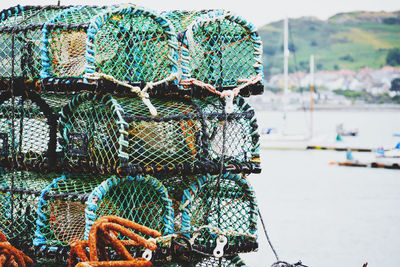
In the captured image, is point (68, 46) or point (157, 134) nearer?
point (157, 134)

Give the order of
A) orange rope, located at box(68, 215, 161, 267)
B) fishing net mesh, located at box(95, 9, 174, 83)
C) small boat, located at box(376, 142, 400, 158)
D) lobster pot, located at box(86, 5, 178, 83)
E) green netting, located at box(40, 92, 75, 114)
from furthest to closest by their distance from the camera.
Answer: small boat, located at box(376, 142, 400, 158) → green netting, located at box(40, 92, 75, 114) → fishing net mesh, located at box(95, 9, 174, 83) → lobster pot, located at box(86, 5, 178, 83) → orange rope, located at box(68, 215, 161, 267)

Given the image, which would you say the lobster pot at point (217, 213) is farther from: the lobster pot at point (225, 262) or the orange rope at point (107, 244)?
the orange rope at point (107, 244)

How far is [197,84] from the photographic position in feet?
10.9

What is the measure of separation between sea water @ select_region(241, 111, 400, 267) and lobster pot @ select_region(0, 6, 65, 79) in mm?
4580

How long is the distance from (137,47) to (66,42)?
20.2 inches

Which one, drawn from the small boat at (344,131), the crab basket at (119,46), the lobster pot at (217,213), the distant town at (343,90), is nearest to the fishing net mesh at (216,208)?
the lobster pot at (217,213)

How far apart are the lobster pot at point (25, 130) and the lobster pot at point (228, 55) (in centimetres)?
107

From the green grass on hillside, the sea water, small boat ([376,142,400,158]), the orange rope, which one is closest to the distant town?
the green grass on hillside

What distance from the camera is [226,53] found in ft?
12.0

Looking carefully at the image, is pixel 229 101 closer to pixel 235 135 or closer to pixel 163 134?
pixel 235 135

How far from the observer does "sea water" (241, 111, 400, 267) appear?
8.43 meters

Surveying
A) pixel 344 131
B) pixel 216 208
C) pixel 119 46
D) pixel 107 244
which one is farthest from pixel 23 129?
pixel 344 131

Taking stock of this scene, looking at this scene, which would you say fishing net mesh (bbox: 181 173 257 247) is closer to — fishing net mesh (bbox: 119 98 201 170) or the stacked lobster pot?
the stacked lobster pot

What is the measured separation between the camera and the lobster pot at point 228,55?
353 cm
